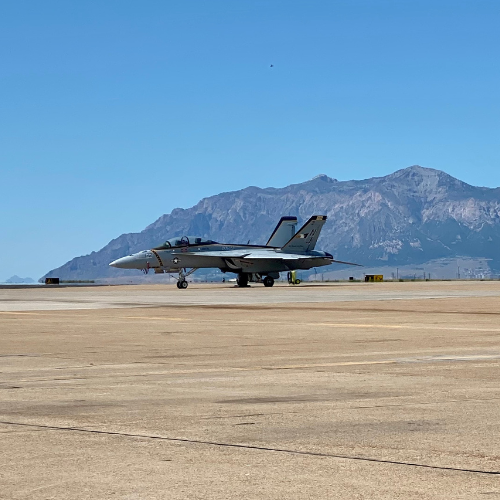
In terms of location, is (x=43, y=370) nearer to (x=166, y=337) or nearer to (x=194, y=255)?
(x=166, y=337)

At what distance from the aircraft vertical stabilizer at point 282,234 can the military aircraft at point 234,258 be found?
2.05m

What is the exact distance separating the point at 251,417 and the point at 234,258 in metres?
79.6

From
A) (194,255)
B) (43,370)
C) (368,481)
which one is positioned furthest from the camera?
(194,255)

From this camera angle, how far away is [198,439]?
952 cm

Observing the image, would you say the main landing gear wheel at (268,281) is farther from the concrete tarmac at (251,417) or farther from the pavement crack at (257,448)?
the pavement crack at (257,448)

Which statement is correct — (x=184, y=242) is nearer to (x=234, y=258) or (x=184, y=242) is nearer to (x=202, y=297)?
(x=234, y=258)

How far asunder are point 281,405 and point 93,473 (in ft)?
14.1

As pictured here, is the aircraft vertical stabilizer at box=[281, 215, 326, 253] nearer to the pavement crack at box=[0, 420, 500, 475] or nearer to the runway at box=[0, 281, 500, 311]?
the runway at box=[0, 281, 500, 311]

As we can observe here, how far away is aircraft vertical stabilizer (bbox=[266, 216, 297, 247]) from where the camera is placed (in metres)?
102

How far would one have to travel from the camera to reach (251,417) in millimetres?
10961

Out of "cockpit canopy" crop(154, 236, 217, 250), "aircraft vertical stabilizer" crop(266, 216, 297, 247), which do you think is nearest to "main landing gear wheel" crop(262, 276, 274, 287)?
"cockpit canopy" crop(154, 236, 217, 250)

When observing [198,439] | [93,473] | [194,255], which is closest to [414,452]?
[198,439]

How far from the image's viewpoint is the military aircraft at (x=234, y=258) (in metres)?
A: 88.4

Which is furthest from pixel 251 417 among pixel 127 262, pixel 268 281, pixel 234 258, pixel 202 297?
pixel 234 258
